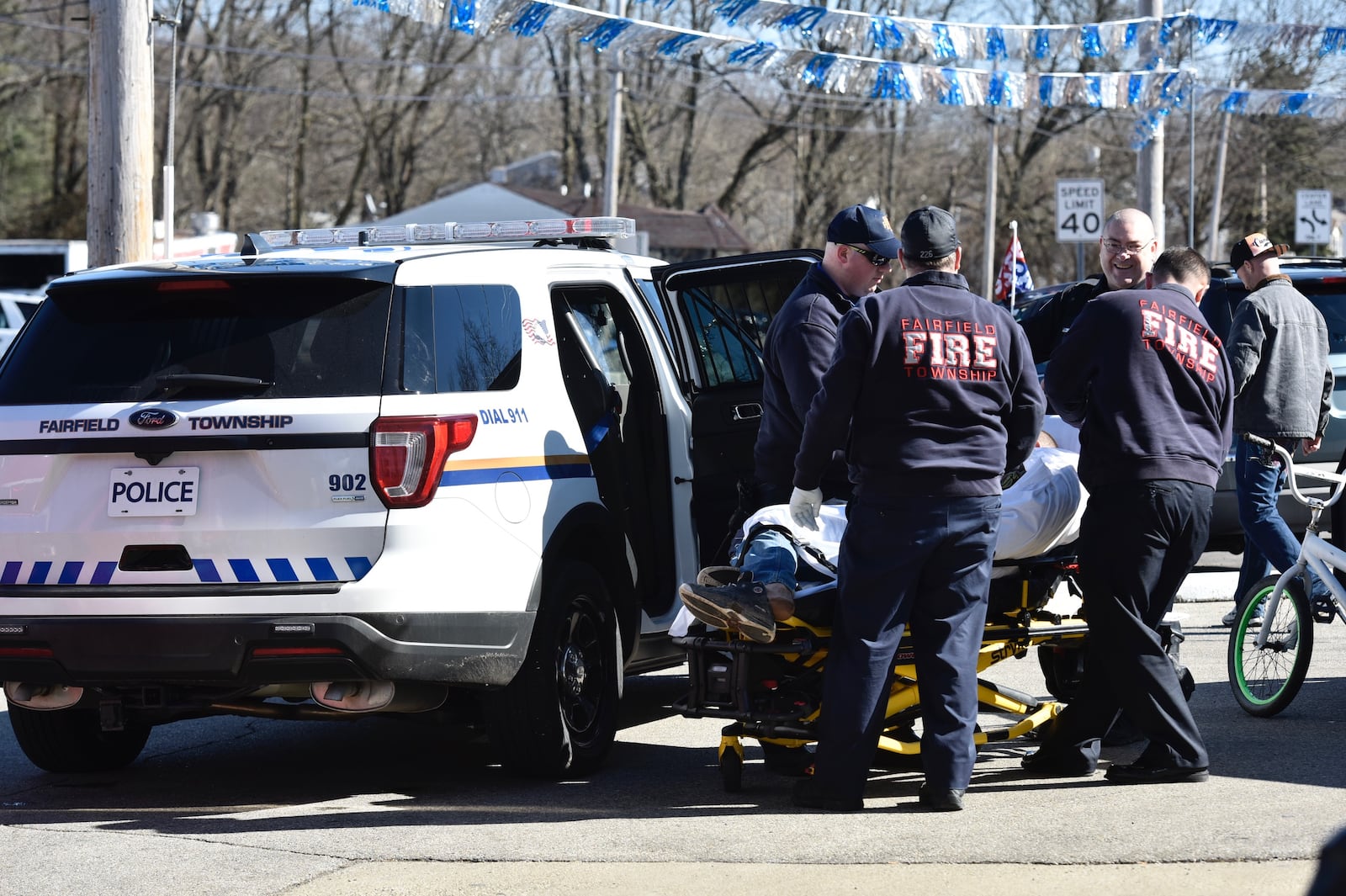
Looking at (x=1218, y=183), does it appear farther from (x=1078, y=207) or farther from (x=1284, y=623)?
(x=1284, y=623)

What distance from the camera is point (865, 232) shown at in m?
6.15

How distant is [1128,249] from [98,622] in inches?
155

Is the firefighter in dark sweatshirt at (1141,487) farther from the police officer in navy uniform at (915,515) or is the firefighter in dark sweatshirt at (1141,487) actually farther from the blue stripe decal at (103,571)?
the blue stripe decal at (103,571)

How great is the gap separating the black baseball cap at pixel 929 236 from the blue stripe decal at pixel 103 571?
277cm

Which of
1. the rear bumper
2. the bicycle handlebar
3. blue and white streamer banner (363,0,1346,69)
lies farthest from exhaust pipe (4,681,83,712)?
blue and white streamer banner (363,0,1346,69)

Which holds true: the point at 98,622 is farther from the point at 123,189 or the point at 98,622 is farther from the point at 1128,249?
the point at 123,189

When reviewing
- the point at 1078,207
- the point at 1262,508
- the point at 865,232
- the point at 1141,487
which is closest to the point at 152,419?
the point at 865,232

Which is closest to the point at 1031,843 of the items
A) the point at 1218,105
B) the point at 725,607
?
the point at 725,607

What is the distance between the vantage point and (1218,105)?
54.0 ft

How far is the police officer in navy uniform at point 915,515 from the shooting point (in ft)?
17.6

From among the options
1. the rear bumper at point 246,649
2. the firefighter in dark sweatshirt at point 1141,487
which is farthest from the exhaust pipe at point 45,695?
the firefighter in dark sweatshirt at point 1141,487

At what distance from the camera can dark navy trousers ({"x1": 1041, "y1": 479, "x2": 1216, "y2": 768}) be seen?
18.5 ft

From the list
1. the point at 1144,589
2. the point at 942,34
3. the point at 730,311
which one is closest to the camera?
the point at 1144,589

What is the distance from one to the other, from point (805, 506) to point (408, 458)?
4.27 ft
